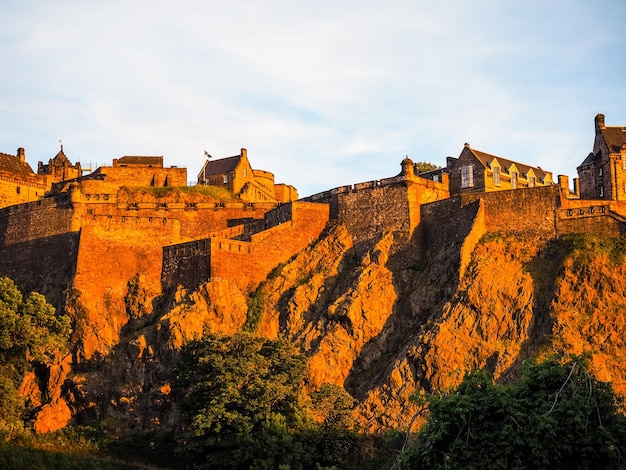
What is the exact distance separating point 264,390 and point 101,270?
18392 millimetres

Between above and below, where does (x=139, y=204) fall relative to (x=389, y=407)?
above

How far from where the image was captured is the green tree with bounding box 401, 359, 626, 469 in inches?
1385

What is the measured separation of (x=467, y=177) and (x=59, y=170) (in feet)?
124

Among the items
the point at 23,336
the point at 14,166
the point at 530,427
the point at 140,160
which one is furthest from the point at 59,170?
the point at 530,427

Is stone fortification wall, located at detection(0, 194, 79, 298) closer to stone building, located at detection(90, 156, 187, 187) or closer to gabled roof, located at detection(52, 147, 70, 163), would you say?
stone building, located at detection(90, 156, 187, 187)

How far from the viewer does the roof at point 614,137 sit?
72.4m

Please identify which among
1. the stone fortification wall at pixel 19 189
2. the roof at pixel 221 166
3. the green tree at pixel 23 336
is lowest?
the green tree at pixel 23 336

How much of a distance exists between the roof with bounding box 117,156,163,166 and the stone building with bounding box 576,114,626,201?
33858mm

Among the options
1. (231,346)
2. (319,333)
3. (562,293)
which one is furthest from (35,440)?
(562,293)

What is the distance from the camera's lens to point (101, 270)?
6762 cm

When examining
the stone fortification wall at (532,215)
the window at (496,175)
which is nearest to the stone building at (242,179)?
the window at (496,175)

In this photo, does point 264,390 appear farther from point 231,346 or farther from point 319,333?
point 319,333

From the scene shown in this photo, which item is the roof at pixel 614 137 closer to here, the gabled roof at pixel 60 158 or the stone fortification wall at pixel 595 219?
the stone fortification wall at pixel 595 219

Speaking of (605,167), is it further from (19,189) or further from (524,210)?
(19,189)
